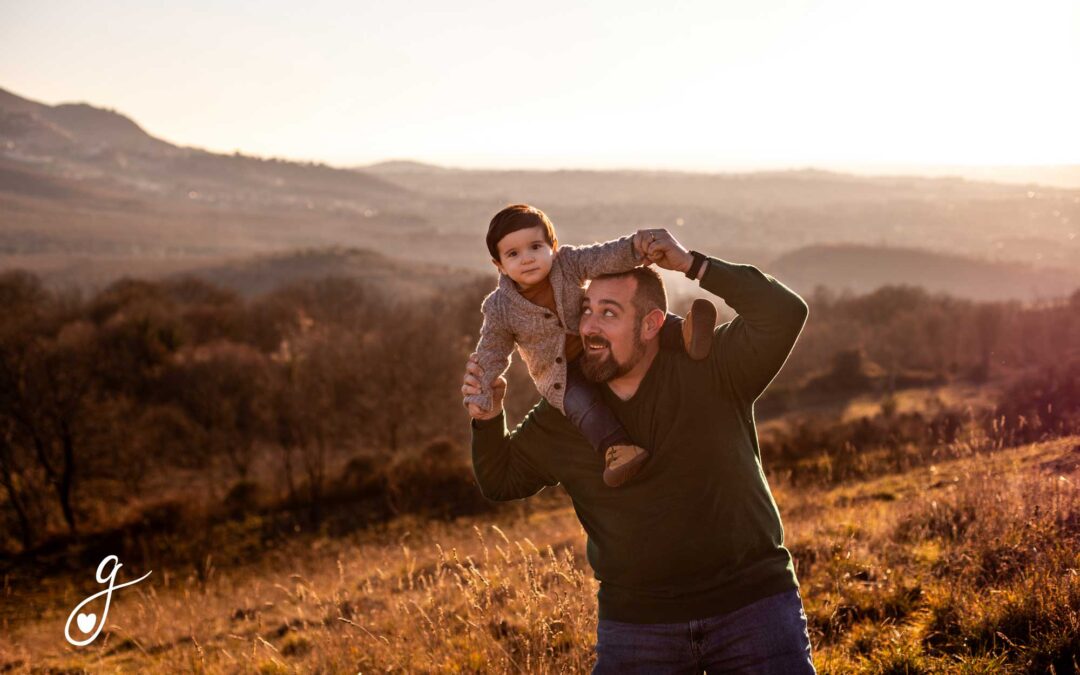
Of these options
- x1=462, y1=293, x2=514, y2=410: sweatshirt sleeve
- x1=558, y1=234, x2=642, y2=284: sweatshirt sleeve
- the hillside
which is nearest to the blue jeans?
x1=462, y1=293, x2=514, y2=410: sweatshirt sleeve

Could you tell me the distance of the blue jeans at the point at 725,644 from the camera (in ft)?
8.87

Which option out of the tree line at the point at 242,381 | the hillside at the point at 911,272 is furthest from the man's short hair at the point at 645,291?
the hillside at the point at 911,272

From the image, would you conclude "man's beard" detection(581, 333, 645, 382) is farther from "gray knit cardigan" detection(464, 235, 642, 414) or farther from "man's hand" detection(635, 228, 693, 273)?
"man's hand" detection(635, 228, 693, 273)

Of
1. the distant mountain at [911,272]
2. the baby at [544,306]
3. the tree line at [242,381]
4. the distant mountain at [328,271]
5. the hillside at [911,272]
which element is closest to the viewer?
the baby at [544,306]

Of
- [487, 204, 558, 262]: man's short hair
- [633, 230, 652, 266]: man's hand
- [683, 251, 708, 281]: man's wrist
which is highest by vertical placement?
[487, 204, 558, 262]: man's short hair

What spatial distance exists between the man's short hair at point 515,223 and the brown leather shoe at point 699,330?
83 cm

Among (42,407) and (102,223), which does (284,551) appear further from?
(102,223)

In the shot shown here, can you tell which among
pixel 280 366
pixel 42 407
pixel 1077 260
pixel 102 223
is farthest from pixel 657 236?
pixel 102 223

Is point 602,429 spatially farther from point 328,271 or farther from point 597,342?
point 328,271

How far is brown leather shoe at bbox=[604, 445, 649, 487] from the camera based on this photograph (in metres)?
2.77

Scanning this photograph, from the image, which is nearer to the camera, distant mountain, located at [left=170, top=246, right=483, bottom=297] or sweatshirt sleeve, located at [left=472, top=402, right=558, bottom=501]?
sweatshirt sleeve, located at [left=472, top=402, right=558, bottom=501]

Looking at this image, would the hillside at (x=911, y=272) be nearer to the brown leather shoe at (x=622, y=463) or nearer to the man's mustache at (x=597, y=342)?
the man's mustache at (x=597, y=342)

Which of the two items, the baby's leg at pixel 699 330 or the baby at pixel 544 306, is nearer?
the baby's leg at pixel 699 330

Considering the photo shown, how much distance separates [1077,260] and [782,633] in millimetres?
152852
